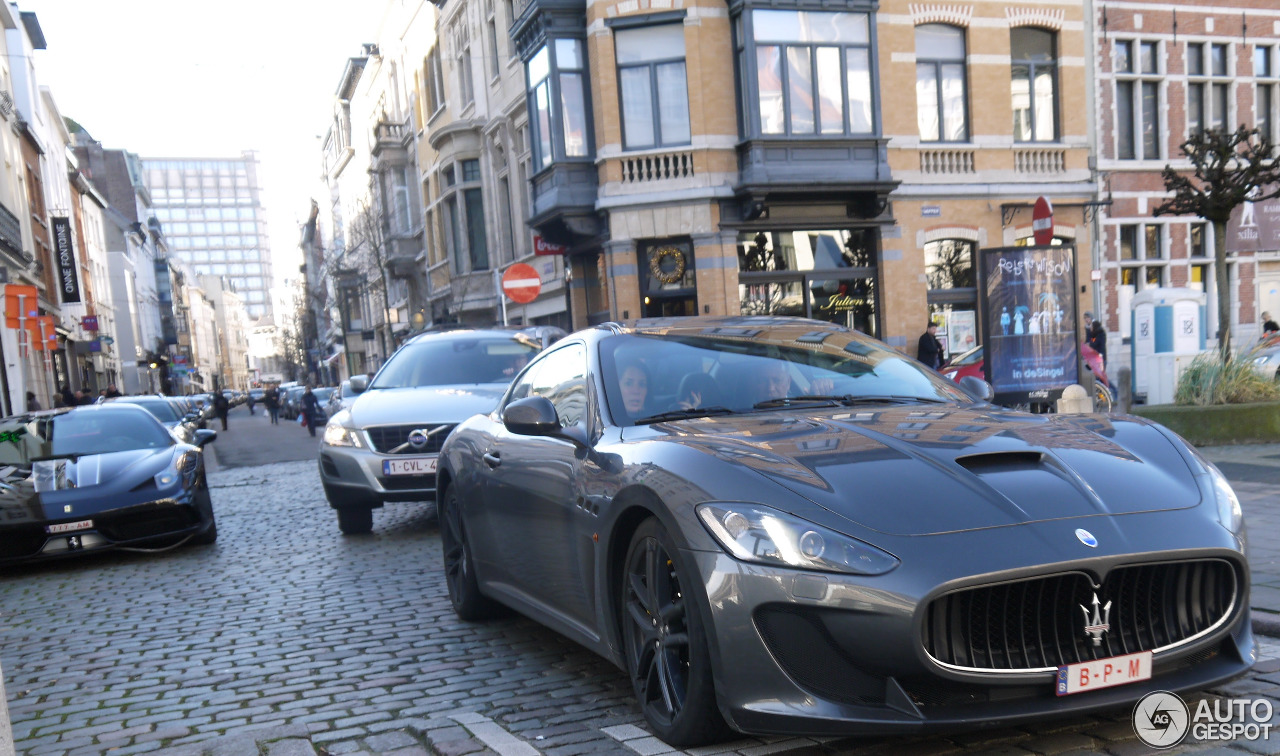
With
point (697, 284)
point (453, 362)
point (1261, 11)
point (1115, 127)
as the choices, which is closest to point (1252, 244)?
point (1115, 127)

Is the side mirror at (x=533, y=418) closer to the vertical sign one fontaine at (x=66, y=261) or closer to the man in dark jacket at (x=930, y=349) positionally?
the man in dark jacket at (x=930, y=349)

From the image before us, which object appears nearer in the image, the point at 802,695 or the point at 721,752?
the point at 802,695

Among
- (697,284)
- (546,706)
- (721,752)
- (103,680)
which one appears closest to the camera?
(721,752)

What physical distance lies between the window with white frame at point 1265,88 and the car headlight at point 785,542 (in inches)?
1128

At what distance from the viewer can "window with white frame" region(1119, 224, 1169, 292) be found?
25.5 m

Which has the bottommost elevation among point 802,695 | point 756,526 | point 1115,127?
point 802,695

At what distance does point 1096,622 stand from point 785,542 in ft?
2.76

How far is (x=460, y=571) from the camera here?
5.61m

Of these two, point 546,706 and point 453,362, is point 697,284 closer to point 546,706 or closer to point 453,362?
point 453,362

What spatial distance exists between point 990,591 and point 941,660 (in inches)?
8.8

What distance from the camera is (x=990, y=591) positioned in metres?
2.79

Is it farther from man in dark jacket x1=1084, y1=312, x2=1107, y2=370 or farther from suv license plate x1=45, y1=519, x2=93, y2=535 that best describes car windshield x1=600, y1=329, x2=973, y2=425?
man in dark jacket x1=1084, y1=312, x2=1107, y2=370

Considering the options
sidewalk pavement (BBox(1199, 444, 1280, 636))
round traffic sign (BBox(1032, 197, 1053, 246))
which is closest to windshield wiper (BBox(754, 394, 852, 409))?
sidewalk pavement (BBox(1199, 444, 1280, 636))

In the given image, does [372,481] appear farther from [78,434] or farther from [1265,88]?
[1265,88]
